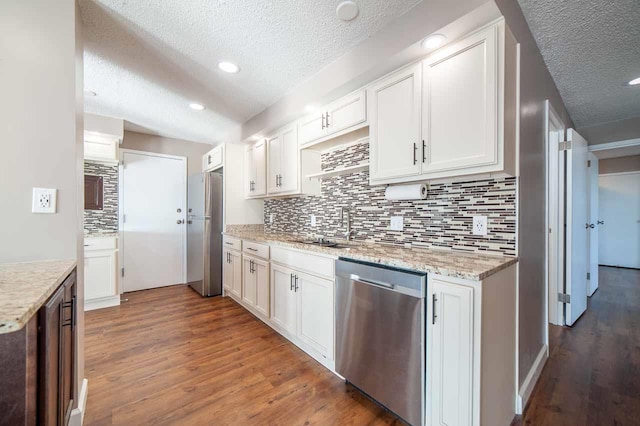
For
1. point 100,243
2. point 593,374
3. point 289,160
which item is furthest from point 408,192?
point 100,243

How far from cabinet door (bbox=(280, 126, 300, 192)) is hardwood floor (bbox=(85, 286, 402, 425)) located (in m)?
1.48

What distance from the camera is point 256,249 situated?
2771 mm

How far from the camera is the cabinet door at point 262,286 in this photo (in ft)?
8.43

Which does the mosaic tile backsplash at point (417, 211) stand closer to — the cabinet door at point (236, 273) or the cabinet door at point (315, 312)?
the cabinet door at point (315, 312)

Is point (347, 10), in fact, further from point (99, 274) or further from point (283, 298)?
point (99, 274)

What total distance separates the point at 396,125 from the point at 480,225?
0.84 meters

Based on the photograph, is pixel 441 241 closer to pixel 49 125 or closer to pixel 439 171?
pixel 439 171

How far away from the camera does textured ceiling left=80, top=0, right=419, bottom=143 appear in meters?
1.57

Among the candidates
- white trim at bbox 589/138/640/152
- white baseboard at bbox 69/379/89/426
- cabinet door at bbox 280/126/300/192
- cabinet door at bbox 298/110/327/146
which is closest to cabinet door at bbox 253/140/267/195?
cabinet door at bbox 280/126/300/192

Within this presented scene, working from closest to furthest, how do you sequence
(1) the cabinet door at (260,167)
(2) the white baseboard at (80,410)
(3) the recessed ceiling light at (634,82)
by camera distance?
1. (2) the white baseboard at (80,410)
2. (3) the recessed ceiling light at (634,82)
3. (1) the cabinet door at (260,167)

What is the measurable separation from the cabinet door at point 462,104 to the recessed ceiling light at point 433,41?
0.06 meters

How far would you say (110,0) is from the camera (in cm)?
151

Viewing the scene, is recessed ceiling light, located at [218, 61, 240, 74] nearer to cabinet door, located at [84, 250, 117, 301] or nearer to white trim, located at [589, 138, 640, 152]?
cabinet door, located at [84, 250, 117, 301]

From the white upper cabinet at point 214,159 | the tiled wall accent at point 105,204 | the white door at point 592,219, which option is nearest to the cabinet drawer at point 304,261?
the white upper cabinet at point 214,159
